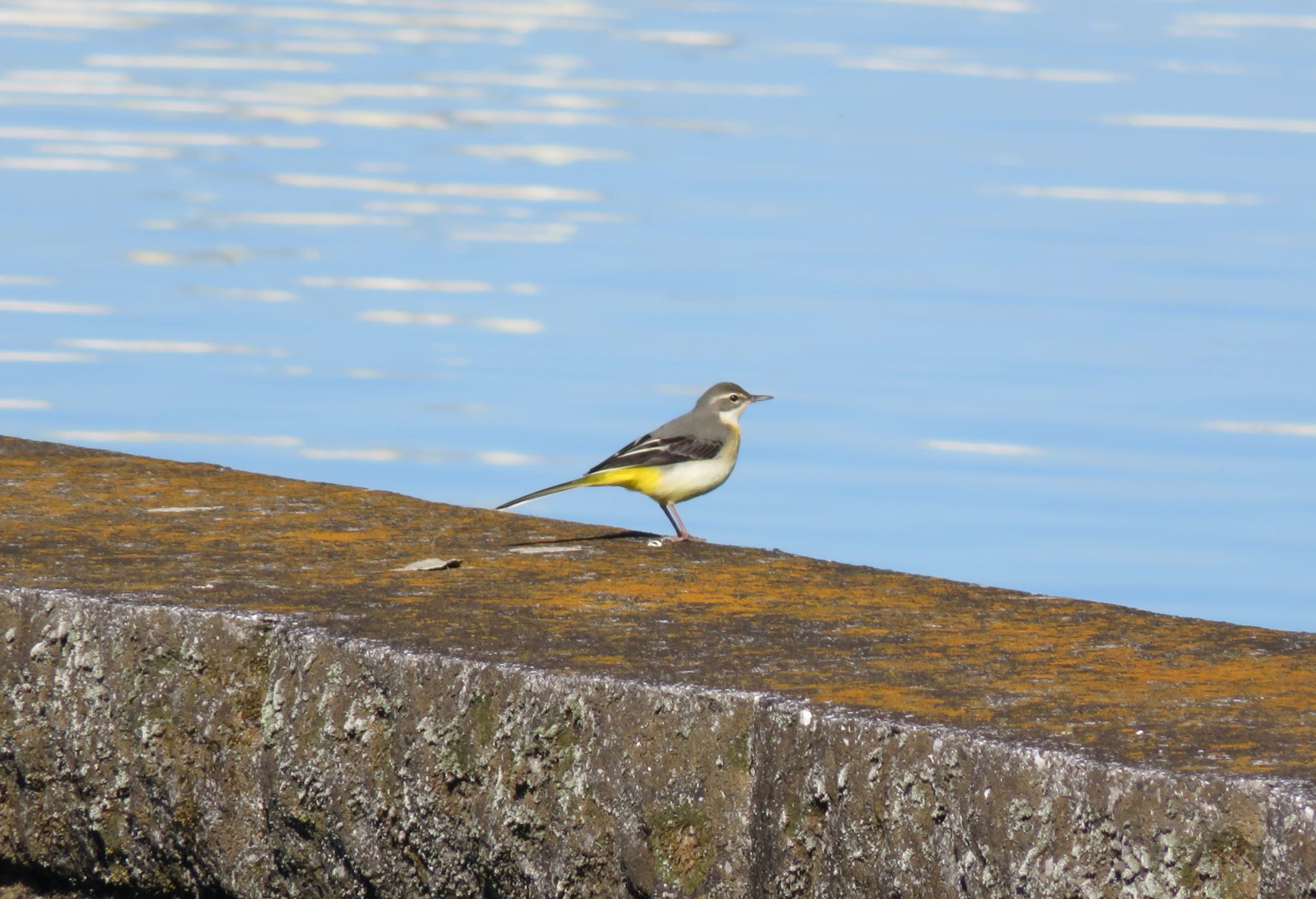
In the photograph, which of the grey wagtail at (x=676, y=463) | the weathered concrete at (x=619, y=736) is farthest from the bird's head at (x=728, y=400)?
the weathered concrete at (x=619, y=736)

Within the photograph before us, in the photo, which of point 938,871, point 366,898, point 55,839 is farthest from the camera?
point 55,839

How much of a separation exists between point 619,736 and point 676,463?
3731mm

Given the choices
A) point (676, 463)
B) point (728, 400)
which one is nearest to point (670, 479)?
point (676, 463)

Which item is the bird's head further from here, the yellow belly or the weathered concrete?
the weathered concrete

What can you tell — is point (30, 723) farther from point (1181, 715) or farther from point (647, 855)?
point (1181, 715)

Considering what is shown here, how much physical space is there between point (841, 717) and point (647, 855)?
0.38 metres

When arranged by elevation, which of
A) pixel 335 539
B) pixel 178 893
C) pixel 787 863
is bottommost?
pixel 178 893

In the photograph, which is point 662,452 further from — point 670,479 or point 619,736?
point 619,736

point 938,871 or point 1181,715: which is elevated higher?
point 1181,715

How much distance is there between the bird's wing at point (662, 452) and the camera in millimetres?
6664

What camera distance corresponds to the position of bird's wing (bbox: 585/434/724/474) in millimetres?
6664

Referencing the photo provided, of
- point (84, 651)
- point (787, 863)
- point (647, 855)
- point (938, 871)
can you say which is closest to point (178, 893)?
point (84, 651)

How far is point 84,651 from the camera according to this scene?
3574mm

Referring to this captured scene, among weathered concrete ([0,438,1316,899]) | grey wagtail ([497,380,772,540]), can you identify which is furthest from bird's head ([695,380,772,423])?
weathered concrete ([0,438,1316,899])
